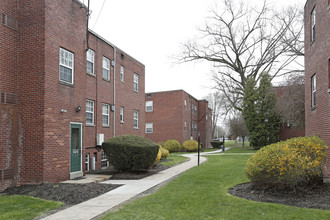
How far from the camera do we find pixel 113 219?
548 cm

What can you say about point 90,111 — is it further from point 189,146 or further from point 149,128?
point 149,128

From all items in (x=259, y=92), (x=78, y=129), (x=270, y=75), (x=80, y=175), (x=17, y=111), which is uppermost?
(x=270, y=75)

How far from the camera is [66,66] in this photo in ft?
35.8

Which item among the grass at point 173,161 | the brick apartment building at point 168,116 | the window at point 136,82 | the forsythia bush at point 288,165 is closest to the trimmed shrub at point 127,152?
the grass at point 173,161

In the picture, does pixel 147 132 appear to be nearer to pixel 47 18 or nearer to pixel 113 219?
pixel 47 18

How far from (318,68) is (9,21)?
38.4ft

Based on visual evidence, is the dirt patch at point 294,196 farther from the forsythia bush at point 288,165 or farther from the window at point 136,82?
the window at point 136,82

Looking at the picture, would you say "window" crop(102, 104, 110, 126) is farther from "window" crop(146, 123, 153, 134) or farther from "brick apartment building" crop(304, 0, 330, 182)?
"window" crop(146, 123, 153, 134)

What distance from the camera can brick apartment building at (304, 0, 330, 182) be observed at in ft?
32.6

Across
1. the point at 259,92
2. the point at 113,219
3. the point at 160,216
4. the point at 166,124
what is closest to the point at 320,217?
the point at 160,216

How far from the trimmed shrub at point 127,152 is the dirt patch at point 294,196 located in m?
4.86

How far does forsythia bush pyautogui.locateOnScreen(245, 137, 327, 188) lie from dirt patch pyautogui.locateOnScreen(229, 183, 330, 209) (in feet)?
0.67

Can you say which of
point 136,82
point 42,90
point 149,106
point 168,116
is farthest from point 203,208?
point 149,106

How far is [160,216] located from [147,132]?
3001 cm
